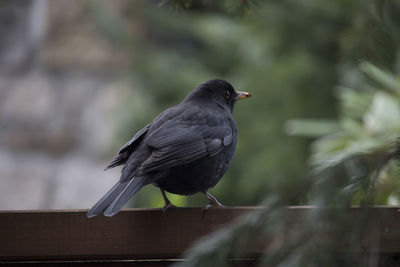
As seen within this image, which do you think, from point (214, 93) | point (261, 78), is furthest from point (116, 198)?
point (261, 78)

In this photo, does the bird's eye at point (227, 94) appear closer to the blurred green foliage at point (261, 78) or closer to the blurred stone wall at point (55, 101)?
the blurred green foliage at point (261, 78)

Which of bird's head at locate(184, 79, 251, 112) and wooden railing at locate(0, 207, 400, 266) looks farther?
bird's head at locate(184, 79, 251, 112)

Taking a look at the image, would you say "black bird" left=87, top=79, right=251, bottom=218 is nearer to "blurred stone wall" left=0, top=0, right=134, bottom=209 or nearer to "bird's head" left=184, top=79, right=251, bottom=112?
"bird's head" left=184, top=79, right=251, bottom=112

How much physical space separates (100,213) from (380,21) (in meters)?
Answer: 0.98

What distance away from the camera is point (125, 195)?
2008mm

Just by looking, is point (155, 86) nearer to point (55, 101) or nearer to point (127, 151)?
point (55, 101)

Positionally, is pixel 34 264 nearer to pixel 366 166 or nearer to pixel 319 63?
pixel 366 166

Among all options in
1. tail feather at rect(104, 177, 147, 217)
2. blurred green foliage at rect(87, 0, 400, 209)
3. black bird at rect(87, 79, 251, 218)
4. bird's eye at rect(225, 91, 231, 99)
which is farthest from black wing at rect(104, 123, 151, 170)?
blurred green foliage at rect(87, 0, 400, 209)

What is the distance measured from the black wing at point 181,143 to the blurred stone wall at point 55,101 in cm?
330

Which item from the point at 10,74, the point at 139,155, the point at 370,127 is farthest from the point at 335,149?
the point at 10,74

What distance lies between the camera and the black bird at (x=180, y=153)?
228 cm

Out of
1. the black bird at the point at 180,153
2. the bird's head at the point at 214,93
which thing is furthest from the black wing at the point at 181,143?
the bird's head at the point at 214,93

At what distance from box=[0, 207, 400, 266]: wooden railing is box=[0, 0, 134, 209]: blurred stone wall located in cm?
411

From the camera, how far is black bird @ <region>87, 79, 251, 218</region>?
7.49 feet
